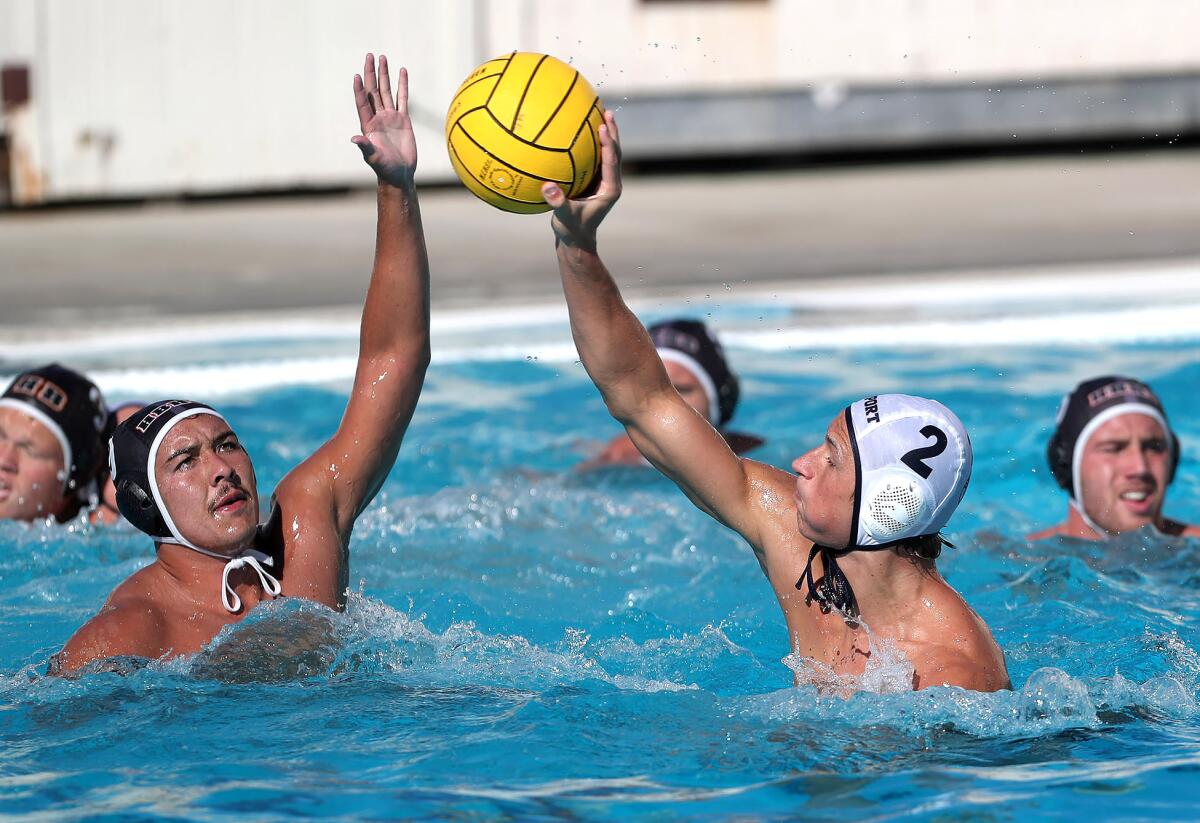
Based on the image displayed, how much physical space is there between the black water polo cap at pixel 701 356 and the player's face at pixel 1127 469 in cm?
149

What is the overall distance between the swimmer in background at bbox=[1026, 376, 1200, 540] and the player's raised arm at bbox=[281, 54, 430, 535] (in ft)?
7.99

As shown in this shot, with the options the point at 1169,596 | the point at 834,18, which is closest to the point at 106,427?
the point at 1169,596

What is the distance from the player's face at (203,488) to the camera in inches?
151

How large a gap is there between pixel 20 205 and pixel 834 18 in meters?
6.63

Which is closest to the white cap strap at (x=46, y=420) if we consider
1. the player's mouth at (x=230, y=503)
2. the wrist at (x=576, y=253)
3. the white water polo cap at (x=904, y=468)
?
the player's mouth at (x=230, y=503)

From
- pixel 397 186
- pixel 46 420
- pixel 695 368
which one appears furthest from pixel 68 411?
pixel 695 368

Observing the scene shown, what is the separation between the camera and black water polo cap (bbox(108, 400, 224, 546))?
384 cm

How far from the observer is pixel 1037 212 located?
1108 cm

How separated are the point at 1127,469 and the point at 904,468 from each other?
223 centimetres

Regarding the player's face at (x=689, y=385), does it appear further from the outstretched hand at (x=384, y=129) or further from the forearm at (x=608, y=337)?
the forearm at (x=608, y=337)

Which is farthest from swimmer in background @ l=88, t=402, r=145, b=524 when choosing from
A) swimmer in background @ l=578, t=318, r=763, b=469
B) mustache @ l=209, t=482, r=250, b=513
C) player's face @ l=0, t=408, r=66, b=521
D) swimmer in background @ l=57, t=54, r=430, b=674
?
mustache @ l=209, t=482, r=250, b=513

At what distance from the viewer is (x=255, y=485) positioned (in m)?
3.99

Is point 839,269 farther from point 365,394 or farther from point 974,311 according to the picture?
point 365,394

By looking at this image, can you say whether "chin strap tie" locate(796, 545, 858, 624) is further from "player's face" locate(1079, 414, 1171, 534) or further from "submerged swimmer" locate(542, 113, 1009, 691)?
"player's face" locate(1079, 414, 1171, 534)
